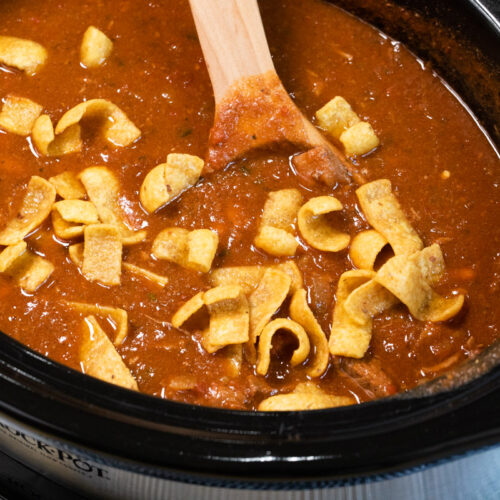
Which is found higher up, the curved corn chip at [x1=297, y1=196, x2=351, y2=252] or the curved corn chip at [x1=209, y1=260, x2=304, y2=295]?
the curved corn chip at [x1=297, y1=196, x2=351, y2=252]

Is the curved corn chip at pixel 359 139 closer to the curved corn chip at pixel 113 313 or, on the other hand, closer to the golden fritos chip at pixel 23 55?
the curved corn chip at pixel 113 313

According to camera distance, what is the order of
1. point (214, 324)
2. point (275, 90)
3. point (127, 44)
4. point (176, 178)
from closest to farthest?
point (214, 324), point (176, 178), point (275, 90), point (127, 44)

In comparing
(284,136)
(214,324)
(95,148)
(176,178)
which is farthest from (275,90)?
(214,324)

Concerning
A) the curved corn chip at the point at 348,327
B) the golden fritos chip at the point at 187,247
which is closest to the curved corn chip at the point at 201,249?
the golden fritos chip at the point at 187,247

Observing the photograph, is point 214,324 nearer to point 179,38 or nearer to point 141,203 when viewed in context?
point 141,203

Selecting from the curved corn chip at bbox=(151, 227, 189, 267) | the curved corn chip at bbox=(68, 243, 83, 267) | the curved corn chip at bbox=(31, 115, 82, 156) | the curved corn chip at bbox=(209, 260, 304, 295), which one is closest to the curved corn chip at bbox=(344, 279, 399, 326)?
the curved corn chip at bbox=(209, 260, 304, 295)

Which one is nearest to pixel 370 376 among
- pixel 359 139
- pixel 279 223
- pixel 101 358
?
→ pixel 279 223

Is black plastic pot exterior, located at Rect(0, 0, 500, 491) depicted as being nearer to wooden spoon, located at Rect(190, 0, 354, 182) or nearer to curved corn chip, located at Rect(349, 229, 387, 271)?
curved corn chip, located at Rect(349, 229, 387, 271)
